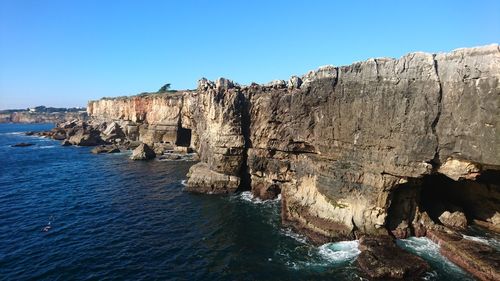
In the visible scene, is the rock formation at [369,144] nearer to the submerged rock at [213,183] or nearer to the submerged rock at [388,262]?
the submerged rock at [213,183]

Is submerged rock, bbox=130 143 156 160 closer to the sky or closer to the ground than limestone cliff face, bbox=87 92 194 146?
closer to the ground

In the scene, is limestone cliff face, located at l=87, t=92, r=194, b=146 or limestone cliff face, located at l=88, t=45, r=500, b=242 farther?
limestone cliff face, located at l=87, t=92, r=194, b=146

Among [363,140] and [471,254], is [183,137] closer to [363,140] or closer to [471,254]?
[363,140]

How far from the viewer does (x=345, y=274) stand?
24641 millimetres

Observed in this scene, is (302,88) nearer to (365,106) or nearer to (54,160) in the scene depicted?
(365,106)

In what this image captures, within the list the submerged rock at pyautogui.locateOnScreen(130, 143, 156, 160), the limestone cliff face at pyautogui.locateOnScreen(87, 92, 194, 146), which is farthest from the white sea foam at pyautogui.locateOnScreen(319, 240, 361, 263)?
the limestone cliff face at pyautogui.locateOnScreen(87, 92, 194, 146)

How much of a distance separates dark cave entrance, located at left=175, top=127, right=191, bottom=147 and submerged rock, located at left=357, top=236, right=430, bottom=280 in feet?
211

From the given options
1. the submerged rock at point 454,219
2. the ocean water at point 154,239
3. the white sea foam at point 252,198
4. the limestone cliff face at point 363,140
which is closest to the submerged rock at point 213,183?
the limestone cliff face at point 363,140

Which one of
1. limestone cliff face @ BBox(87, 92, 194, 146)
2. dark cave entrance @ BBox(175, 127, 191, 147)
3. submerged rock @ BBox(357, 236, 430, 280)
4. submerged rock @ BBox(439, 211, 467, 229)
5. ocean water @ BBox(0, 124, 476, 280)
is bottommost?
ocean water @ BBox(0, 124, 476, 280)

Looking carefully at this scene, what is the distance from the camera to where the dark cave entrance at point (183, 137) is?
8589 cm

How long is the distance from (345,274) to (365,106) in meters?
14.5

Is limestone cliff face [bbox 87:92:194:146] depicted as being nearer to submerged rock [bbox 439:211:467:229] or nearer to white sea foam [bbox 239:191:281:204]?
white sea foam [bbox 239:191:281:204]

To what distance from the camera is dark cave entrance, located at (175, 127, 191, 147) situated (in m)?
85.9

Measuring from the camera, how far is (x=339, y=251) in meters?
28.2
